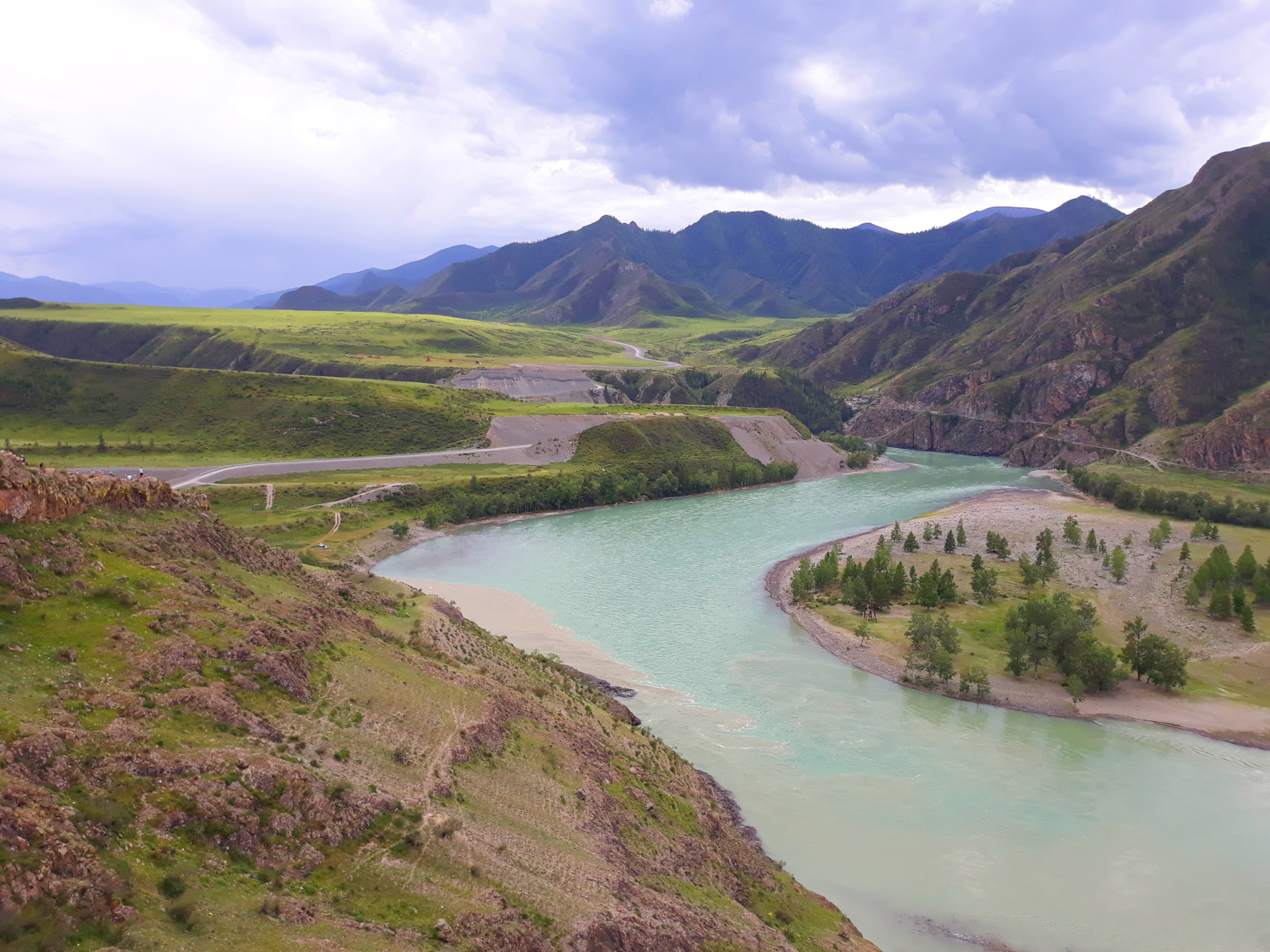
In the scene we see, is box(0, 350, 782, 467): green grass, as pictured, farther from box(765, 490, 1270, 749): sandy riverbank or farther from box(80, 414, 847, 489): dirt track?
box(765, 490, 1270, 749): sandy riverbank

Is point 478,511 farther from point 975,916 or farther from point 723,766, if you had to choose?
point 975,916

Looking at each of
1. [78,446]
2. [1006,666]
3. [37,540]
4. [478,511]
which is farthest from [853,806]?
[78,446]

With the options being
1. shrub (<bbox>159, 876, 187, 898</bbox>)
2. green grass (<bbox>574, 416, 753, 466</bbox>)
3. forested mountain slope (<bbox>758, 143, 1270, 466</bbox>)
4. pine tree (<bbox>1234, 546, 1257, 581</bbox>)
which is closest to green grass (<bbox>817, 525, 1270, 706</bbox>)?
pine tree (<bbox>1234, 546, 1257, 581</bbox>)

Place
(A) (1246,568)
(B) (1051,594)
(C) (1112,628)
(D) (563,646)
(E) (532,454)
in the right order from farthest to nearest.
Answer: (E) (532,454)
(A) (1246,568)
(B) (1051,594)
(C) (1112,628)
(D) (563,646)

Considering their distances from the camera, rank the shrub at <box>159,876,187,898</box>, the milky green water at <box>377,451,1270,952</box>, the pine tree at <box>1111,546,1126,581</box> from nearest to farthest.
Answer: the shrub at <box>159,876,187,898</box>, the milky green water at <box>377,451,1270,952</box>, the pine tree at <box>1111,546,1126,581</box>

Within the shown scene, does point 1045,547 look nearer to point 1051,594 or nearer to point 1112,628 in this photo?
point 1051,594

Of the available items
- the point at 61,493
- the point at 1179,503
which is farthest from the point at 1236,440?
the point at 61,493
